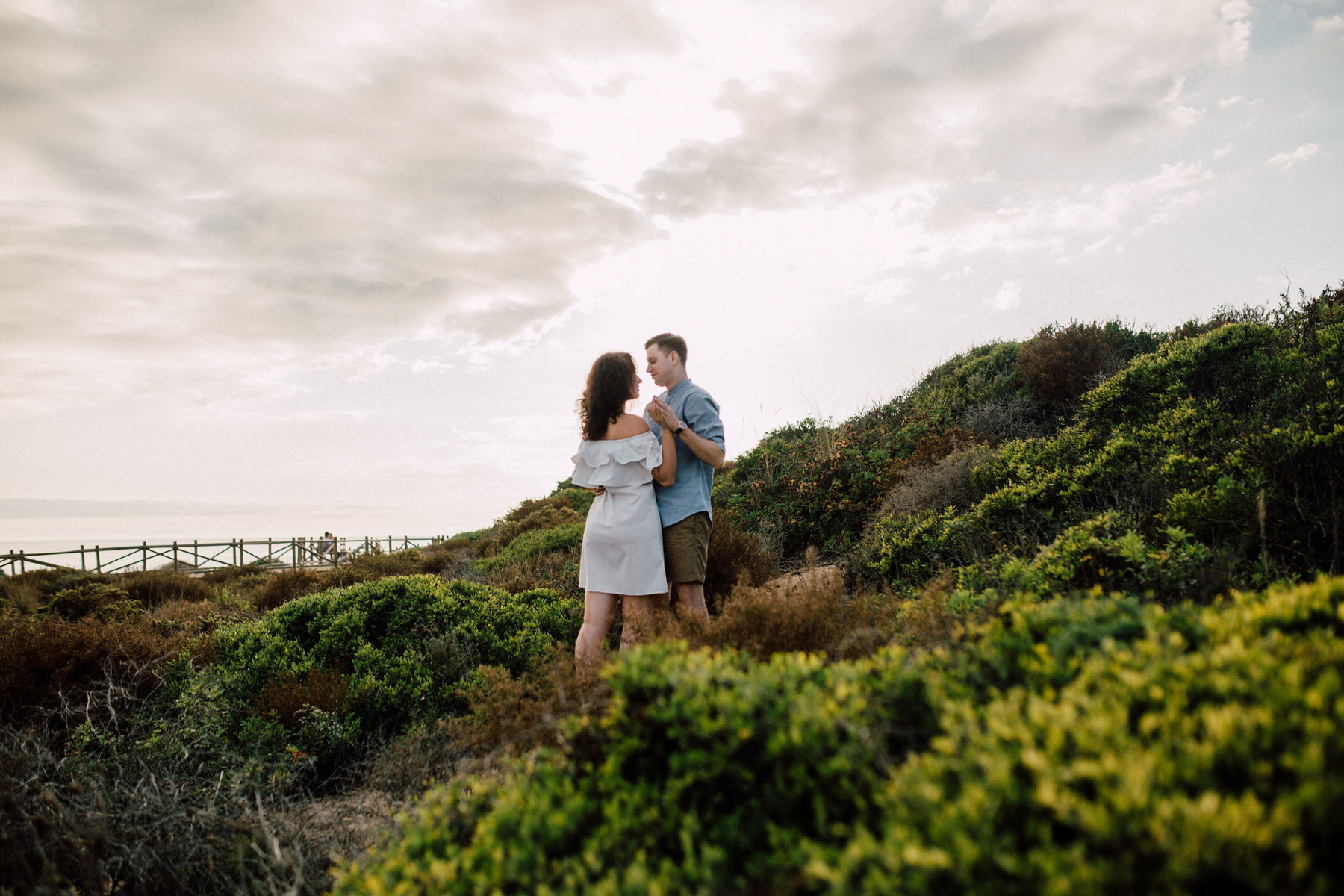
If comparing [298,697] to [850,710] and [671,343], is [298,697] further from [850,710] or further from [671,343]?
[850,710]

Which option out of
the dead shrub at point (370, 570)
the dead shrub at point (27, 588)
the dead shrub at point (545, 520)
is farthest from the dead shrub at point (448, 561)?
the dead shrub at point (27, 588)

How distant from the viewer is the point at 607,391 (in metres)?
4.46

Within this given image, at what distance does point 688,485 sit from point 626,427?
60cm

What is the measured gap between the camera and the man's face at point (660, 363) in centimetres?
466

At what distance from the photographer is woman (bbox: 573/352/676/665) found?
4.22 metres

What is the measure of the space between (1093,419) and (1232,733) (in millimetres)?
6633

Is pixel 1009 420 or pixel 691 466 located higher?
pixel 1009 420

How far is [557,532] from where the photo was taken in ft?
35.0

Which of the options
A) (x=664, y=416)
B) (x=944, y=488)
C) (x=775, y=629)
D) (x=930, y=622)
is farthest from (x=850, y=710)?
(x=944, y=488)

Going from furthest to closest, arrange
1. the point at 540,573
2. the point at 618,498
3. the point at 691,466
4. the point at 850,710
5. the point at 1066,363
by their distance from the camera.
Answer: the point at 1066,363
the point at 540,573
the point at 691,466
the point at 618,498
the point at 850,710

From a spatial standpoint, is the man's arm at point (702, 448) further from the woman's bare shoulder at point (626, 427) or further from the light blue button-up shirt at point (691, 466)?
the woman's bare shoulder at point (626, 427)

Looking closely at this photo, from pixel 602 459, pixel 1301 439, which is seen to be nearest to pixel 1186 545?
pixel 1301 439

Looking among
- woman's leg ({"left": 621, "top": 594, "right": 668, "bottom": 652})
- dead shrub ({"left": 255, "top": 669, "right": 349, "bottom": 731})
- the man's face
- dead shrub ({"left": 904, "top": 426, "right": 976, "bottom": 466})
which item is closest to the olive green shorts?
woman's leg ({"left": 621, "top": 594, "right": 668, "bottom": 652})

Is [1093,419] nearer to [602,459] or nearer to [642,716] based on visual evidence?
[602,459]
